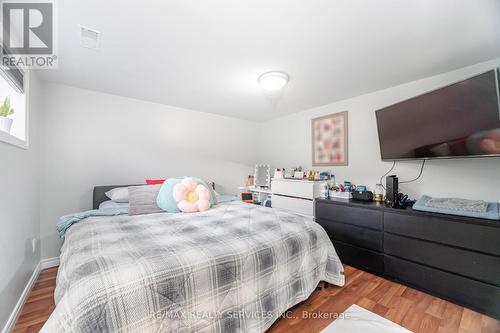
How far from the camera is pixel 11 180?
155cm

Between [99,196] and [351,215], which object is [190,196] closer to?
[99,196]

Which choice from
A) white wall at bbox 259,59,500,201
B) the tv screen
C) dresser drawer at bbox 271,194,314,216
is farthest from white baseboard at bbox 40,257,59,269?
the tv screen

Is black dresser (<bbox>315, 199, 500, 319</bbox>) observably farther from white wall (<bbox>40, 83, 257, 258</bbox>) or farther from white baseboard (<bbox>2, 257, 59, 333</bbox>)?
white baseboard (<bbox>2, 257, 59, 333</bbox>)

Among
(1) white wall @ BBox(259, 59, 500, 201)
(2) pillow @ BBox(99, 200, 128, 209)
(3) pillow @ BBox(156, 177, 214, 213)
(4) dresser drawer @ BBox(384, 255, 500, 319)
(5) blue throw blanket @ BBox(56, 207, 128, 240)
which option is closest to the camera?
(4) dresser drawer @ BBox(384, 255, 500, 319)

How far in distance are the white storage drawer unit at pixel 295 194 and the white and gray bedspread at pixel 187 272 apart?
1103 millimetres

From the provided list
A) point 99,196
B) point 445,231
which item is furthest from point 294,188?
point 99,196

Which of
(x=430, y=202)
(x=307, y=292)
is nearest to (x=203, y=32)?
(x=307, y=292)

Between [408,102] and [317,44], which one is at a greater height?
[317,44]

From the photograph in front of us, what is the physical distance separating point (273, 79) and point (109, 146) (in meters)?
2.35

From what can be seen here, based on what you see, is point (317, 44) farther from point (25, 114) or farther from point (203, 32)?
point (25, 114)

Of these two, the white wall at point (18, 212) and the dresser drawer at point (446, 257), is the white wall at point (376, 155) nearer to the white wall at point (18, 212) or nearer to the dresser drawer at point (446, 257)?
the dresser drawer at point (446, 257)

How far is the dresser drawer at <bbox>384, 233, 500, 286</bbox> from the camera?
1.62m

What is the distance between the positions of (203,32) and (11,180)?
1832mm

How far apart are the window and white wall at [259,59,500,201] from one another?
344cm
